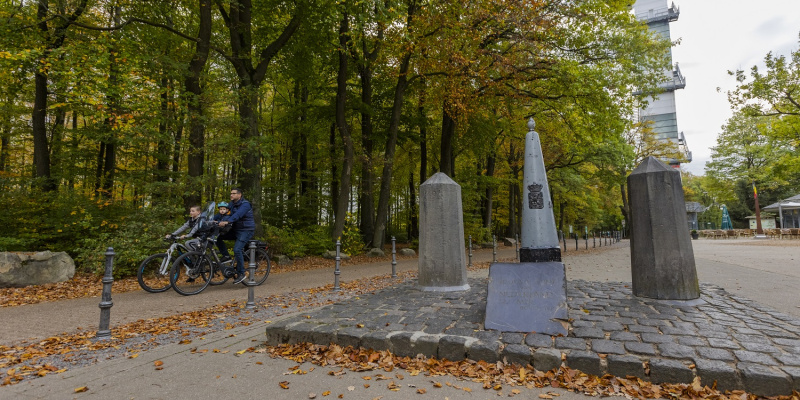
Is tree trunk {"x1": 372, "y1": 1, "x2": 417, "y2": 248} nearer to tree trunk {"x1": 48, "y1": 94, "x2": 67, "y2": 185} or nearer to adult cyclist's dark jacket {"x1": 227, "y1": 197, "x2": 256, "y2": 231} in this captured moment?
adult cyclist's dark jacket {"x1": 227, "y1": 197, "x2": 256, "y2": 231}

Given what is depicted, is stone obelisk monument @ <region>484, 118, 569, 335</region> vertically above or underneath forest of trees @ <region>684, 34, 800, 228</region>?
underneath

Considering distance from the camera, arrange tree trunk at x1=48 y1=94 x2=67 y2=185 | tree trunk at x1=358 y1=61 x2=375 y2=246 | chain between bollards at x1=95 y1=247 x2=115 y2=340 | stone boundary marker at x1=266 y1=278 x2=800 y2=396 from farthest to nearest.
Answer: tree trunk at x1=358 y1=61 x2=375 y2=246 < tree trunk at x1=48 y1=94 x2=67 y2=185 < chain between bollards at x1=95 y1=247 x2=115 y2=340 < stone boundary marker at x1=266 y1=278 x2=800 y2=396

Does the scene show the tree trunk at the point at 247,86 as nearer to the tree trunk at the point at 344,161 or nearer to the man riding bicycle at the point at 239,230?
the tree trunk at the point at 344,161

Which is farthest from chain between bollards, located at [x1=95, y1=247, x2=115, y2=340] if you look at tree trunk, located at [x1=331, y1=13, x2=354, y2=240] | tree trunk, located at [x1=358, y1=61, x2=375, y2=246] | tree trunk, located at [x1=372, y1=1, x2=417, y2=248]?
tree trunk, located at [x1=358, y1=61, x2=375, y2=246]

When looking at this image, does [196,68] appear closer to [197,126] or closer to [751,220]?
[197,126]

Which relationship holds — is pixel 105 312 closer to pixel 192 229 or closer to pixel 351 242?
pixel 192 229

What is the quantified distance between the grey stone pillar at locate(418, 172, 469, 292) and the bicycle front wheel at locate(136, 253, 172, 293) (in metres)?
4.85

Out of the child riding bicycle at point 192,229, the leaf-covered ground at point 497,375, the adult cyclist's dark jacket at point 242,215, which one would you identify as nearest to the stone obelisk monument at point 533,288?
the leaf-covered ground at point 497,375

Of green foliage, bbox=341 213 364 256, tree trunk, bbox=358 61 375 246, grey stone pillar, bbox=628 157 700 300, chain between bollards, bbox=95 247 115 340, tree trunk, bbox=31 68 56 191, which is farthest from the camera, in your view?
tree trunk, bbox=358 61 375 246

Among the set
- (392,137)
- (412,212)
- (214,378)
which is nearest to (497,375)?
(214,378)

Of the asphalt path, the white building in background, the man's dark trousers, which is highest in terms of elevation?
the white building in background

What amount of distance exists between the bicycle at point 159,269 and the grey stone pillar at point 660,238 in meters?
Result: 7.82

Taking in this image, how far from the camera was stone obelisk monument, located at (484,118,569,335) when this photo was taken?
385 centimetres

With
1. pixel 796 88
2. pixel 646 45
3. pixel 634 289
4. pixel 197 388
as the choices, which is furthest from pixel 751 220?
pixel 197 388
